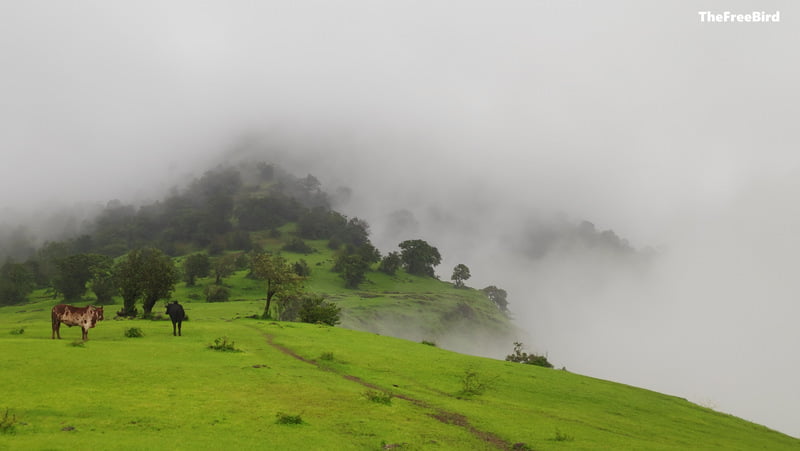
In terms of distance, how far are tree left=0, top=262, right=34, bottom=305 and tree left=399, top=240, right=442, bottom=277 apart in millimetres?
111217

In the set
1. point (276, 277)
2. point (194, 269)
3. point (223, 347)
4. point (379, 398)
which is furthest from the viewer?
point (194, 269)

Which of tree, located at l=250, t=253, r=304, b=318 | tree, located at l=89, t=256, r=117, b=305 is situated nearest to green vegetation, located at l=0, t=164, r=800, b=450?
tree, located at l=250, t=253, r=304, b=318

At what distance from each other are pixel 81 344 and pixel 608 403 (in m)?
29.7

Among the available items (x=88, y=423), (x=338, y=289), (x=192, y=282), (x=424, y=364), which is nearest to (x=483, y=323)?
(x=338, y=289)

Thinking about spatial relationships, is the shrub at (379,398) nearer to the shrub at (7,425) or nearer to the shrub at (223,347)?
the shrub at (7,425)

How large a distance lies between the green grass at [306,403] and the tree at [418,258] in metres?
136

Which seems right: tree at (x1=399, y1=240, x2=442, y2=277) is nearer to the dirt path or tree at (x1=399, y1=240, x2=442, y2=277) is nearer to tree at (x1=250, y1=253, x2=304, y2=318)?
tree at (x1=250, y1=253, x2=304, y2=318)

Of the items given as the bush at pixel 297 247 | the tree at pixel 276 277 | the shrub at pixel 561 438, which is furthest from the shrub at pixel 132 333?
the bush at pixel 297 247

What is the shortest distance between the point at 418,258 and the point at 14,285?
116574 mm

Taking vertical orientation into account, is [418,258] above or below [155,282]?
above

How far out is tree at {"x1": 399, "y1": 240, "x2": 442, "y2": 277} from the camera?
169 meters

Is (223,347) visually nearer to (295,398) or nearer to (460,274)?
(295,398)

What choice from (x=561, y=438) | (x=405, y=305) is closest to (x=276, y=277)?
(x=561, y=438)

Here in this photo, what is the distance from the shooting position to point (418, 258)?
168500 mm
